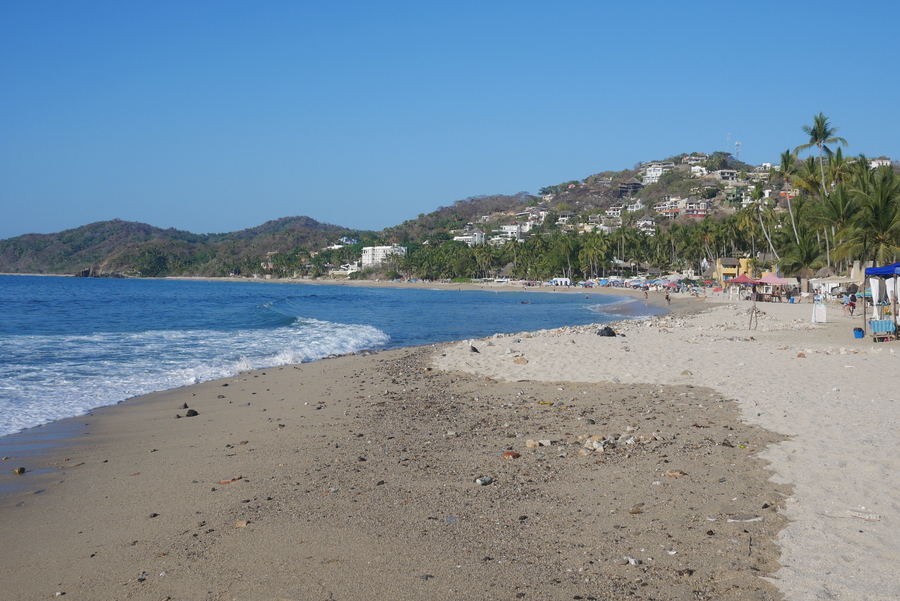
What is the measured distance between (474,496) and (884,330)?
50.5ft

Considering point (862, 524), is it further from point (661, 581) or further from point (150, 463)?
point (150, 463)

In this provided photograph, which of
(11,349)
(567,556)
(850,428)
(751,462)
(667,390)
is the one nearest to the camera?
(567,556)

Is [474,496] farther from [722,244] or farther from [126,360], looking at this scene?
[722,244]

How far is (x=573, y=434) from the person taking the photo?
7.26 meters

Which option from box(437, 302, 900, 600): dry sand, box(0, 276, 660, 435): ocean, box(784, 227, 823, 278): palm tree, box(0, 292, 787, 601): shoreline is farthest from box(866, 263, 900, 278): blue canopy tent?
box(784, 227, 823, 278): palm tree

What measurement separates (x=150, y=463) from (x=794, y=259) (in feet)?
166

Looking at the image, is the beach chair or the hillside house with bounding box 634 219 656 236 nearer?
the beach chair

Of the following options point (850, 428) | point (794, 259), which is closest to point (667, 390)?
point (850, 428)

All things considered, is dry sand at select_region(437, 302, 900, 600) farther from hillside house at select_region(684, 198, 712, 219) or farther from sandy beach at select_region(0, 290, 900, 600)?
hillside house at select_region(684, 198, 712, 219)

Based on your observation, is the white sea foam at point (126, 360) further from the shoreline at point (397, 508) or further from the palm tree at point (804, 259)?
the palm tree at point (804, 259)

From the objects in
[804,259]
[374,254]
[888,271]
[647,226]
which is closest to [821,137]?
[804,259]

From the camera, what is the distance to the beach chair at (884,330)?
16.1 m

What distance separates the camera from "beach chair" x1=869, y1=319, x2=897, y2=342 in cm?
1608

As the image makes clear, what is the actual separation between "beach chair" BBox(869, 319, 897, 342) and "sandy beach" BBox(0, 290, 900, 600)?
6874mm
